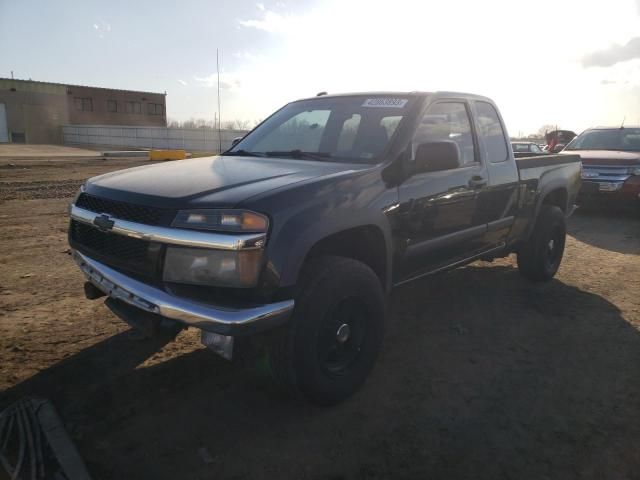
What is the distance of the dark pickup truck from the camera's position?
7.58 ft

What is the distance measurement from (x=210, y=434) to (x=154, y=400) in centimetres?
50

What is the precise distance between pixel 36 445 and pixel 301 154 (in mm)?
2318

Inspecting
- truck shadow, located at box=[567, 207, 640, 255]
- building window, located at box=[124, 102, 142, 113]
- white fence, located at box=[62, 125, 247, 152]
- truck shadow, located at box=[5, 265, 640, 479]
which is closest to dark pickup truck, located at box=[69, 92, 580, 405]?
truck shadow, located at box=[5, 265, 640, 479]

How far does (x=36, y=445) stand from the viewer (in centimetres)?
235

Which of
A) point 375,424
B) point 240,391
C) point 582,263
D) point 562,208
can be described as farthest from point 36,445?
point 582,263

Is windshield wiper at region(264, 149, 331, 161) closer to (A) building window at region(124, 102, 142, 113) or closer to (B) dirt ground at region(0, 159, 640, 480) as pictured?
(B) dirt ground at region(0, 159, 640, 480)

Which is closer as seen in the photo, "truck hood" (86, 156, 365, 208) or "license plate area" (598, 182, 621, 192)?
"truck hood" (86, 156, 365, 208)

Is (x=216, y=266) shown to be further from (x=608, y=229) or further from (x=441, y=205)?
(x=608, y=229)

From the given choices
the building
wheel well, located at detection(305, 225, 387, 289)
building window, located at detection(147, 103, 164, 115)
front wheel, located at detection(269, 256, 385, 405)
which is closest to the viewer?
front wheel, located at detection(269, 256, 385, 405)

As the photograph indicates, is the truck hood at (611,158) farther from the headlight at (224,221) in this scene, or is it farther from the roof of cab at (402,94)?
the headlight at (224,221)

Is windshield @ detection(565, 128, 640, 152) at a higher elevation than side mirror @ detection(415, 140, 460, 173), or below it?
higher

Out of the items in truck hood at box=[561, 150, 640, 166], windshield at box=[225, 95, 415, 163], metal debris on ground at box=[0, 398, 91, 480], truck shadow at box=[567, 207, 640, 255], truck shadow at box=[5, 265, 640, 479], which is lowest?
truck shadow at box=[5, 265, 640, 479]

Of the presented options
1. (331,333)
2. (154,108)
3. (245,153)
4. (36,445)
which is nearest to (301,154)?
(245,153)

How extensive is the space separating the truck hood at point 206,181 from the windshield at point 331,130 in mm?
261
